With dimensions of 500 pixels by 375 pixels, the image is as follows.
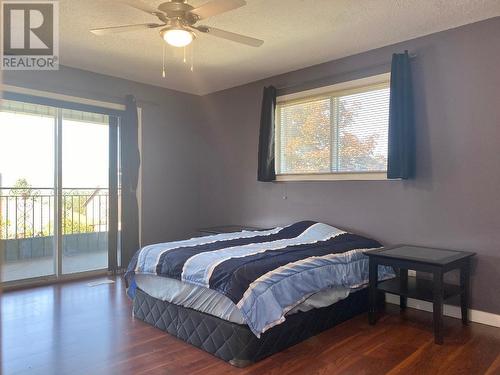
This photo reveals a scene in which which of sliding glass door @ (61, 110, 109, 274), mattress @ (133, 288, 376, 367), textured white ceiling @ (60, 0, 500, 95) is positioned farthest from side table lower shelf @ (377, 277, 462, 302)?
sliding glass door @ (61, 110, 109, 274)

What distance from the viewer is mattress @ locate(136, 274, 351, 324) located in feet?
7.91

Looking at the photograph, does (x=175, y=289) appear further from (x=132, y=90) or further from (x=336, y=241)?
(x=132, y=90)

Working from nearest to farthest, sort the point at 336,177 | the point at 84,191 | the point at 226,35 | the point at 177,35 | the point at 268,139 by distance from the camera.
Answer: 1. the point at 177,35
2. the point at 226,35
3. the point at 336,177
4. the point at 268,139
5. the point at 84,191

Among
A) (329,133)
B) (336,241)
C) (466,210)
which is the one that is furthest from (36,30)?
(466,210)

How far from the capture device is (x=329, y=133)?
4.09 metres

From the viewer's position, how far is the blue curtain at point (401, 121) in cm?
335

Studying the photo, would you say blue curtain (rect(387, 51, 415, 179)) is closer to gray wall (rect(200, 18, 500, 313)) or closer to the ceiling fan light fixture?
gray wall (rect(200, 18, 500, 313))

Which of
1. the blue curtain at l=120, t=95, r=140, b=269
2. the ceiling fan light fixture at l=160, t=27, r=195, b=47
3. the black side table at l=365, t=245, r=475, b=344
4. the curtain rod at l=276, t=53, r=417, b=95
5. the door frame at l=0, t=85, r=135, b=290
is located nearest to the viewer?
the ceiling fan light fixture at l=160, t=27, r=195, b=47

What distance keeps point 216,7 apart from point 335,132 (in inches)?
82.4

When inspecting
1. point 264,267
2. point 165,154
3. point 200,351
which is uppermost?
point 165,154

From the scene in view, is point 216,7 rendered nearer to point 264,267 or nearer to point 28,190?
point 264,267

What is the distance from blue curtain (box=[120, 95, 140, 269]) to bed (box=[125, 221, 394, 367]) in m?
1.55

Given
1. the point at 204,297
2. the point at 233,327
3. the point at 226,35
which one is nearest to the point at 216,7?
the point at 226,35

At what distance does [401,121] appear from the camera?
3.37m
